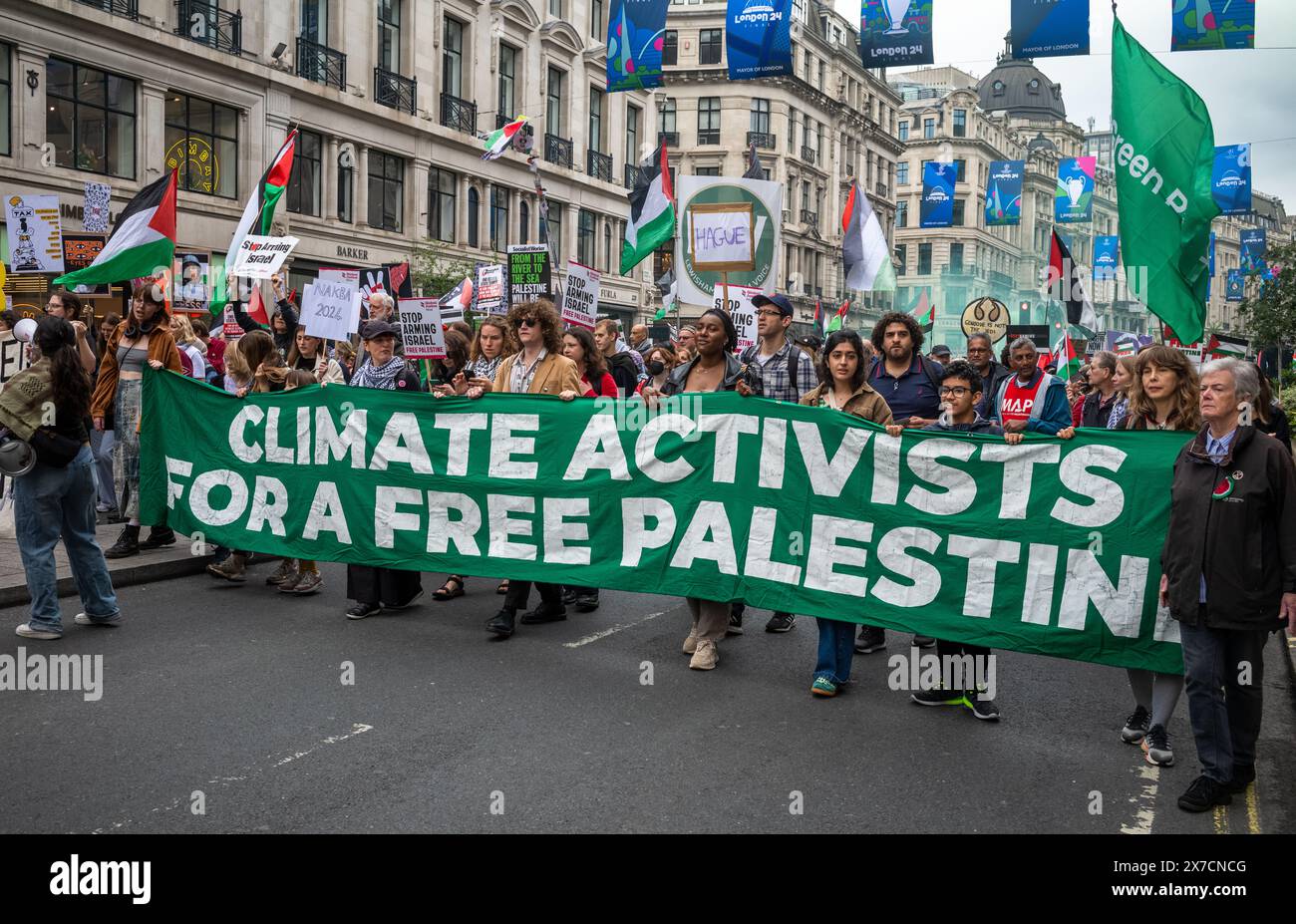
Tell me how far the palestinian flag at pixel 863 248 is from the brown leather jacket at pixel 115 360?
10442mm

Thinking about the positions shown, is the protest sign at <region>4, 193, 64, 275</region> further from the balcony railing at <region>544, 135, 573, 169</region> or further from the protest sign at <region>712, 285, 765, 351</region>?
the balcony railing at <region>544, 135, 573, 169</region>

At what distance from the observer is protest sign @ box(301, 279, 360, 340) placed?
34.0 feet

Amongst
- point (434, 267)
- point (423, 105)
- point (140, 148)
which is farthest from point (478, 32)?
point (140, 148)

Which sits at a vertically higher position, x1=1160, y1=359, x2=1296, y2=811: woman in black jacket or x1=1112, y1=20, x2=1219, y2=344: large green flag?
x1=1112, y1=20, x2=1219, y2=344: large green flag

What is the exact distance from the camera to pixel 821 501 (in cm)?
671

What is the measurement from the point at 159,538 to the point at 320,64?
23.6m

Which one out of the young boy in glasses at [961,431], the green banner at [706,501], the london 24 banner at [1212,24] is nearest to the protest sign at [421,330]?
the green banner at [706,501]

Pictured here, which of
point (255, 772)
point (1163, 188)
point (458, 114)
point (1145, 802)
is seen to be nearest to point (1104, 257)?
point (458, 114)

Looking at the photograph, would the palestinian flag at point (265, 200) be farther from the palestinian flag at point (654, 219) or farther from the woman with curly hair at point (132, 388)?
the palestinian flag at point (654, 219)

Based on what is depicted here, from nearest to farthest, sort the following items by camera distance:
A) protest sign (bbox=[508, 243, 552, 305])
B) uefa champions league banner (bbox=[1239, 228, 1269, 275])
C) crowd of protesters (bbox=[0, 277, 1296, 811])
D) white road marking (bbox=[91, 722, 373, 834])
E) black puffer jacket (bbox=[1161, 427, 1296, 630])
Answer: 1. white road marking (bbox=[91, 722, 373, 834])
2. black puffer jacket (bbox=[1161, 427, 1296, 630])
3. crowd of protesters (bbox=[0, 277, 1296, 811])
4. protest sign (bbox=[508, 243, 552, 305])
5. uefa champions league banner (bbox=[1239, 228, 1269, 275])

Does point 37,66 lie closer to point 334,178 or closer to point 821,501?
point 334,178

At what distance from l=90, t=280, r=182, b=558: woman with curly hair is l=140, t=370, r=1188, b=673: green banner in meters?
0.34

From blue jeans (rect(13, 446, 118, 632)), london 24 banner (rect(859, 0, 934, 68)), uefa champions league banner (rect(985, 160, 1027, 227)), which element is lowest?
blue jeans (rect(13, 446, 118, 632))

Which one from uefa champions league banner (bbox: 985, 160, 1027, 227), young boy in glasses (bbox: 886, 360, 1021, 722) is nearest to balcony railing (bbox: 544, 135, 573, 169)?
uefa champions league banner (bbox: 985, 160, 1027, 227)
